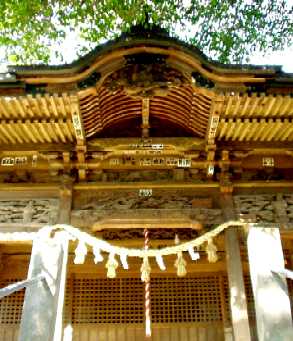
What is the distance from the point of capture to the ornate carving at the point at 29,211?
7207 mm

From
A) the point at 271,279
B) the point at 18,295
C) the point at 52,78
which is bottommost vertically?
the point at 271,279

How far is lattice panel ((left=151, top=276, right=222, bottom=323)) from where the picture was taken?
8070mm

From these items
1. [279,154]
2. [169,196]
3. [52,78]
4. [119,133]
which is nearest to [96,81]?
[52,78]

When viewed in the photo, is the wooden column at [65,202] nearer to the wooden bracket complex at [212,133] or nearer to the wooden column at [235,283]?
the wooden bracket complex at [212,133]

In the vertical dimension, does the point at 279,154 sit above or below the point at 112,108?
below

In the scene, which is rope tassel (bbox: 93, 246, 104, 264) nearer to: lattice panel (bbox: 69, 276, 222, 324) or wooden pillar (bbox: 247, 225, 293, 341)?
wooden pillar (bbox: 247, 225, 293, 341)

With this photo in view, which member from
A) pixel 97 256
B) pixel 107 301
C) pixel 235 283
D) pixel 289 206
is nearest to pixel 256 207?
pixel 289 206

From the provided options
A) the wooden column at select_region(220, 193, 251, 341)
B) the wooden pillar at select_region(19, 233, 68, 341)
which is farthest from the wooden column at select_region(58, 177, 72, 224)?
the wooden column at select_region(220, 193, 251, 341)

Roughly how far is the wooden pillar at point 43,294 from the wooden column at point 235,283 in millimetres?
2803

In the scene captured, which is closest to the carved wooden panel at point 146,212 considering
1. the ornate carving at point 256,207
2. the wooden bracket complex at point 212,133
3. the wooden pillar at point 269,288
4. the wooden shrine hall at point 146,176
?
the wooden shrine hall at point 146,176

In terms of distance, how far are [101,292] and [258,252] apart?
14.8ft

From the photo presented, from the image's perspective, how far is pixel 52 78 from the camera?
6754 mm

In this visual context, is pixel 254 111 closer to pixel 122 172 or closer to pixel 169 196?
pixel 169 196

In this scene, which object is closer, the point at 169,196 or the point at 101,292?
the point at 169,196
